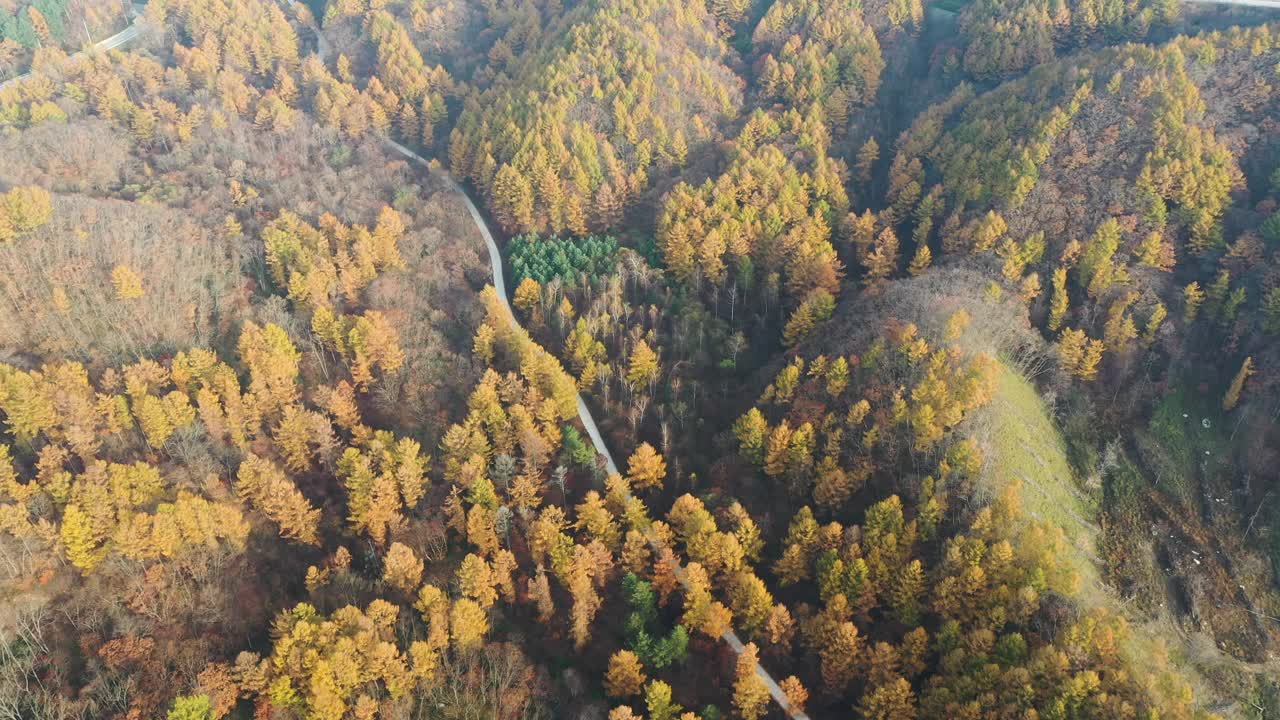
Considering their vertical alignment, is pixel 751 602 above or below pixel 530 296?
above

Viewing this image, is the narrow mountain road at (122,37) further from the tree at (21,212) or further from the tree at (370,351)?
the tree at (370,351)

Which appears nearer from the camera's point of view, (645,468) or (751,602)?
(751,602)

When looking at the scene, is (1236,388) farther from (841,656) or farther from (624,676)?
(624,676)

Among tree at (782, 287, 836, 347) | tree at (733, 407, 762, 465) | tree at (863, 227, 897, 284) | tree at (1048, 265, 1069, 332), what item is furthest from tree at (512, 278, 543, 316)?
tree at (1048, 265, 1069, 332)

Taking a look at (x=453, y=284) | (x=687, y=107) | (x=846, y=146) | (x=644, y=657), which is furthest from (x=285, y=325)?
(x=846, y=146)

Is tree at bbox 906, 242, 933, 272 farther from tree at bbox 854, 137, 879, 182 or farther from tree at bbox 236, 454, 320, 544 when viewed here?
tree at bbox 236, 454, 320, 544

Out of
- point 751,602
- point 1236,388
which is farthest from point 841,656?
point 1236,388

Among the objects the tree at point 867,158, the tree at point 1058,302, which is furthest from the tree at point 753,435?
the tree at point 867,158
